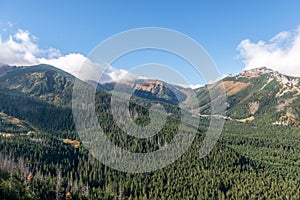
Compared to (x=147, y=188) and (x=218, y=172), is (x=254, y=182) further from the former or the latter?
(x=147, y=188)

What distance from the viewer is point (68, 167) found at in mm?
192000

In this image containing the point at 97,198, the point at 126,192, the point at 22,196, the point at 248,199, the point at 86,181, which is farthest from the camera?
the point at 86,181

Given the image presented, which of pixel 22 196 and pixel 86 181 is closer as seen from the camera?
pixel 22 196

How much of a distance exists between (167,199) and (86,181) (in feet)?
168

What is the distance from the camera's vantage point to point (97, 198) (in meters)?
132

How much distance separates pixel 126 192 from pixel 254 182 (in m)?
70.9

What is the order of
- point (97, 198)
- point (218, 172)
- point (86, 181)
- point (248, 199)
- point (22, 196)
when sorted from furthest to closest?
point (218, 172) < point (86, 181) < point (248, 199) < point (97, 198) < point (22, 196)

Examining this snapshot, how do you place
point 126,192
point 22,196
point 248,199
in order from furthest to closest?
point 126,192 → point 248,199 → point 22,196

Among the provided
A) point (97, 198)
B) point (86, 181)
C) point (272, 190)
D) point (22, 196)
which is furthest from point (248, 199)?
point (22, 196)

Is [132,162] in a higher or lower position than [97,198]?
higher

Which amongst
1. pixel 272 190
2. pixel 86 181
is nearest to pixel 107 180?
pixel 86 181

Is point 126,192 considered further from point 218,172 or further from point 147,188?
point 218,172

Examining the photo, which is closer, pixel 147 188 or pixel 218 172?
pixel 147 188

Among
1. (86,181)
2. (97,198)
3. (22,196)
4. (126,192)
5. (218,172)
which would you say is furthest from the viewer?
(218,172)
